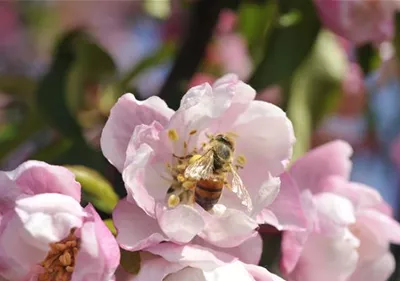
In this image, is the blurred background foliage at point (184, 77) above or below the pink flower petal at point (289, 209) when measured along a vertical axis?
below

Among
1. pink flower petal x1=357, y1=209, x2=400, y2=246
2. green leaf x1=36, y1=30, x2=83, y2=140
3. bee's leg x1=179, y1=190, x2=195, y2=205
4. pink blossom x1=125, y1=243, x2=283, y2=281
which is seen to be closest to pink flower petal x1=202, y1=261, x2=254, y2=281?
pink blossom x1=125, y1=243, x2=283, y2=281

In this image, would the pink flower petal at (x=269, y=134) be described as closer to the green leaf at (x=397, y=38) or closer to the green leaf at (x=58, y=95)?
A: the green leaf at (x=397, y=38)

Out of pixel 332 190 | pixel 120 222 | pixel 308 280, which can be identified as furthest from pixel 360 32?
pixel 120 222

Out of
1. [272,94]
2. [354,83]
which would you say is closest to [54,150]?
[272,94]

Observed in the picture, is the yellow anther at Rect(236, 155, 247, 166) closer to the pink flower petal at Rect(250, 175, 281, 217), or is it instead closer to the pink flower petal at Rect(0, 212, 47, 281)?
the pink flower petal at Rect(250, 175, 281, 217)

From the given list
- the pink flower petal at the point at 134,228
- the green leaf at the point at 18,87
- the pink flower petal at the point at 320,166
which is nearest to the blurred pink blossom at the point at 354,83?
the green leaf at the point at 18,87

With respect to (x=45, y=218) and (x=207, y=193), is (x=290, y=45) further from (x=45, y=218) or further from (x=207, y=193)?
(x=45, y=218)
